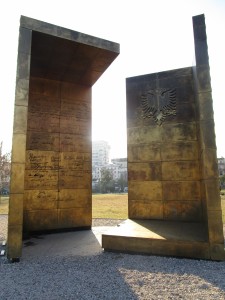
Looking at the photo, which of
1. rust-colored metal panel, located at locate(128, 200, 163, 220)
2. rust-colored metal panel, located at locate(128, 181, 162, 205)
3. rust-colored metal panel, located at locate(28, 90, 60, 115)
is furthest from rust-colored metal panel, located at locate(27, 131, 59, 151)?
rust-colored metal panel, located at locate(128, 200, 163, 220)

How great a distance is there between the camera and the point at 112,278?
204 inches

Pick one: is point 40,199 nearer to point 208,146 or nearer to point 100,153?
point 208,146

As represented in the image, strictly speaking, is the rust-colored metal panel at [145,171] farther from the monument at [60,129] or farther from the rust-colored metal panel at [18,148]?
the rust-colored metal panel at [18,148]

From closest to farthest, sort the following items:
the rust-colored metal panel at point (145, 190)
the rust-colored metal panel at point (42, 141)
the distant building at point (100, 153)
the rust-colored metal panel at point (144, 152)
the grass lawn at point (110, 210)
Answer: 1. the rust-colored metal panel at point (145, 190)
2. the rust-colored metal panel at point (144, 152)
3. the rust-colored metal panel at point (42, 141)
4. the grass lawn at point (110, 210)
5. the distant building at point (100, 153)

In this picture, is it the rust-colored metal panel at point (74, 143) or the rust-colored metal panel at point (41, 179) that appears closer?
the rust-colored metal panel at point (41, 179)

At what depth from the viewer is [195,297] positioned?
4.29 metres

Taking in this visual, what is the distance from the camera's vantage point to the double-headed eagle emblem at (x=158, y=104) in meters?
9.95

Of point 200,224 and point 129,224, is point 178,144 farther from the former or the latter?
point 129,224

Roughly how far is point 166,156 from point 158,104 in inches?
89.8

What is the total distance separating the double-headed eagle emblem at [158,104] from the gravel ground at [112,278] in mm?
5743

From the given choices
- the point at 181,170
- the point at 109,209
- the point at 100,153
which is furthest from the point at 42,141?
the point at 100,153

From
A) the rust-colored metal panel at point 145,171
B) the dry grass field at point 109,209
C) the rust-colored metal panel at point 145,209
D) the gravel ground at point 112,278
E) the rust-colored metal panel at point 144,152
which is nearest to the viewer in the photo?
the gravel ground at point 112,278

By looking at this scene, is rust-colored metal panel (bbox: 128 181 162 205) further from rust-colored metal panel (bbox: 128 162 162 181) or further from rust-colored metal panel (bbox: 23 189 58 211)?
rust-colored metal panel (bbox: 23 189 58 211)

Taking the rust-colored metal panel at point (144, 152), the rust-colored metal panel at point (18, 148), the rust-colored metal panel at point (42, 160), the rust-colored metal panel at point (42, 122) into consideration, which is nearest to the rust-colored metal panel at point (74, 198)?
the rust-colored metal panel at point (42, 160)
